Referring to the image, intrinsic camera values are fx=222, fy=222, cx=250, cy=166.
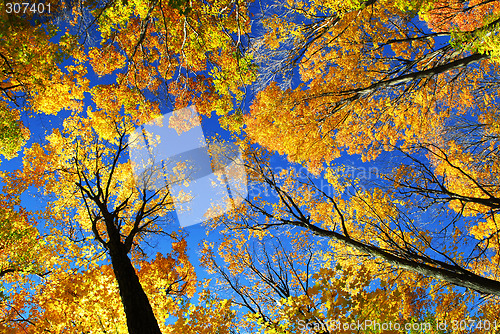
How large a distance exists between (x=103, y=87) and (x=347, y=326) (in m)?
8.63

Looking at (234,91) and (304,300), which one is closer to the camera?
(304,300)

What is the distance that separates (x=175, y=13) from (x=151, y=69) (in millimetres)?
1569

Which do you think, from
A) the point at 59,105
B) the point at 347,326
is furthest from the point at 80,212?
the point at 347,326

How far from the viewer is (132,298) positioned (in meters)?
4.26

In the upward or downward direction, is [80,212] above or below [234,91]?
below

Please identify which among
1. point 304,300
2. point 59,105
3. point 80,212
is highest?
point 59,105

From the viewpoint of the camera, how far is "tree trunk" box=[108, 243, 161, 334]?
378 centimetres

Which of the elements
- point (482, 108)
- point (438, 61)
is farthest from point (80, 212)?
point (482, 108)

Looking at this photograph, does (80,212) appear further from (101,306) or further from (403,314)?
(403,314)

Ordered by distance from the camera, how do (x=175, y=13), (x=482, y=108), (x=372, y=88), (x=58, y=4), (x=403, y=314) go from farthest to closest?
(x=403, y=314), (x=482, y=108), (x=175, y=13), (x=372, y=88), (x=58, y=4)

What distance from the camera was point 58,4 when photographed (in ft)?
14.8

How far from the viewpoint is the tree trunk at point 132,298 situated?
3.78 m

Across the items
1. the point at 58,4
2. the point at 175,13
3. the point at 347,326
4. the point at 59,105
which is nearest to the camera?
the point at 347,326

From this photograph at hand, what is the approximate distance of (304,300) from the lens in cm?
465
